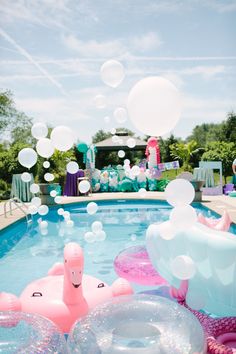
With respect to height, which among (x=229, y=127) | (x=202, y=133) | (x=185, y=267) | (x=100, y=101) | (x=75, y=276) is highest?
(x=202, y=133)

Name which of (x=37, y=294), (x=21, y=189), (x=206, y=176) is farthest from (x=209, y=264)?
(x=206, y=176)

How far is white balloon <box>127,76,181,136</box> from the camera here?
284 centimetres

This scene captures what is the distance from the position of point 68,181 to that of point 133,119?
12.0m

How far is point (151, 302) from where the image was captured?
2.95 m

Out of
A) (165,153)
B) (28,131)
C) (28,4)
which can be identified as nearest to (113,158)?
(165,153)

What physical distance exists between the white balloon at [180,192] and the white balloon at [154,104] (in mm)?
416

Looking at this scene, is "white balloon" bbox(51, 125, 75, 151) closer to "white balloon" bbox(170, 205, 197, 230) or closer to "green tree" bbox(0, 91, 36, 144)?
"white balloon" bbox(170, 205, 197, 230)

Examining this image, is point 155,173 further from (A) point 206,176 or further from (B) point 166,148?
(B) point 166,148

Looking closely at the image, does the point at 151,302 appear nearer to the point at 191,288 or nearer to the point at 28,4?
the point at 191,288

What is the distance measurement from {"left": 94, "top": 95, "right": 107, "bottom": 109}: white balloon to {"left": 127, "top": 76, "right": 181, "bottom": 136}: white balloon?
1.43 metres

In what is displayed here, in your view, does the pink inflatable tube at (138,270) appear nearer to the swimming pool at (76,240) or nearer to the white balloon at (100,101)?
the swimming pool at (76,240)

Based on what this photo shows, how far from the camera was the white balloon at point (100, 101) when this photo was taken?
14.1 feet

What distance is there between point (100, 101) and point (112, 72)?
32.7 inches

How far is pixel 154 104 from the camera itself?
284cm
